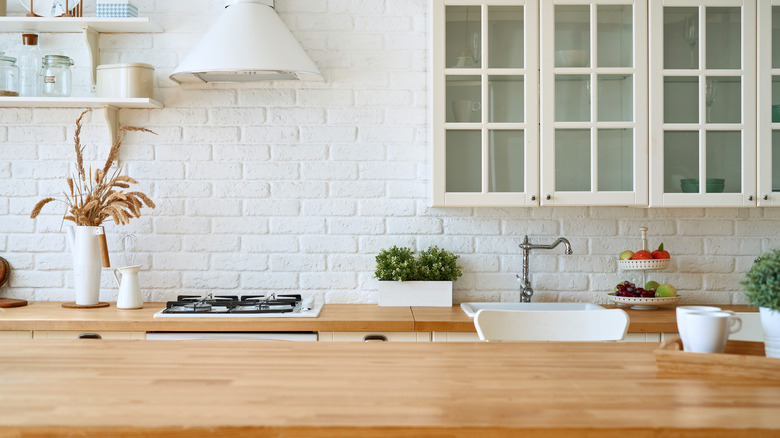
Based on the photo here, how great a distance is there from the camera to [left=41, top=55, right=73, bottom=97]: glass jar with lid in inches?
126

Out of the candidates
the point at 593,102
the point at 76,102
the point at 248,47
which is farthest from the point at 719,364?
the point at 76,102

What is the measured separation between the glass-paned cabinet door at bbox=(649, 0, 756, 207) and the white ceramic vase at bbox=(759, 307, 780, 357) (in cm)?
174

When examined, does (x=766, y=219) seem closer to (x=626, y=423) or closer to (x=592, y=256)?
(x=592, y=256)

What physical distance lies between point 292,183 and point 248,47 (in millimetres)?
667

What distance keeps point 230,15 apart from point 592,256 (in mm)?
1916

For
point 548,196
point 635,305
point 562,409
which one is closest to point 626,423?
point 562,409

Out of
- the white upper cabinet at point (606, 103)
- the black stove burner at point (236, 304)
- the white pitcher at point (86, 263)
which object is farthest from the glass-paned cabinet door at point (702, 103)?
the white pitcher at point (86, 263)

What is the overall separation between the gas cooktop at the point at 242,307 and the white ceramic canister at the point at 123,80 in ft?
2.95

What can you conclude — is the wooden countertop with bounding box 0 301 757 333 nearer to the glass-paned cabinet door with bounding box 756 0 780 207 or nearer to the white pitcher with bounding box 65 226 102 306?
the white pitcher with bounding box 65 226 102 306

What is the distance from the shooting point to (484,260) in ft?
11.1

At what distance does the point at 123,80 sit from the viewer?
124 inches

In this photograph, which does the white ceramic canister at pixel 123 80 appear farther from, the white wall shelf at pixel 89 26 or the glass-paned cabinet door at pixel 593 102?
the glass-paned cabinet door at pixel 593 102

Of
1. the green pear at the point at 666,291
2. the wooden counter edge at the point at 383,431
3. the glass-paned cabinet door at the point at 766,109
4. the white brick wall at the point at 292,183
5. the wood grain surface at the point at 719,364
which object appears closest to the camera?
the wooden counter edge at the point at 383,431

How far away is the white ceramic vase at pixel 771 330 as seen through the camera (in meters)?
1.32
